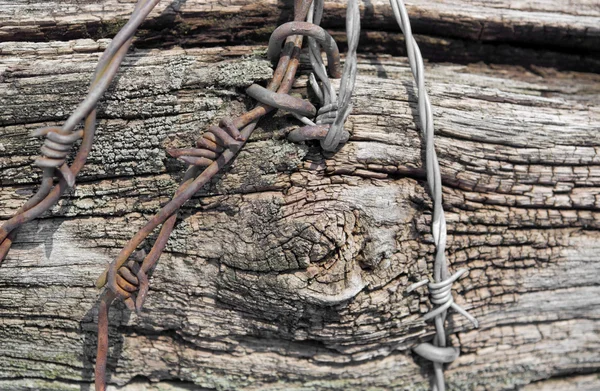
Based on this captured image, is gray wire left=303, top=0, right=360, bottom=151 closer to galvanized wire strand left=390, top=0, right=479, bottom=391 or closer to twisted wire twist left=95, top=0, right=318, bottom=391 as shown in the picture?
twisted wire twist left=95, top=0, right=318, bottom=391

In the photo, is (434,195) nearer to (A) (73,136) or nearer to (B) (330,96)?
(B) (330,96)

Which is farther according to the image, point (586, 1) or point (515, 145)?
point (586, 1)

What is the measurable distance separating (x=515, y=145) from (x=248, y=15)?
3.72 ft

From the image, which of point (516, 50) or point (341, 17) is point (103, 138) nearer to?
point (341, 17)

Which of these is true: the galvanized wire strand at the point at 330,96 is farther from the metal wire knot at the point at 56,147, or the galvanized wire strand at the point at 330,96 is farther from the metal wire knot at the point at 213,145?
the metal wire knot at the point at 56,147

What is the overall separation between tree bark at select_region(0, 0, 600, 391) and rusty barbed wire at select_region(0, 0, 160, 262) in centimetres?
16

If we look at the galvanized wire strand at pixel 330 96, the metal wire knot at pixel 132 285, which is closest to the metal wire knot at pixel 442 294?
the galvanized wire strand at pixel 330 96

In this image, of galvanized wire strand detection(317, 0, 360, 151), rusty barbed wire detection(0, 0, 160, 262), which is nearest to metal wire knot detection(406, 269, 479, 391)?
galvanized wire strand detection(317, 0, 360, 151)

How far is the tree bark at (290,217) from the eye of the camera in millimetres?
1639

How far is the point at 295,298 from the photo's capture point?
5.26 ft

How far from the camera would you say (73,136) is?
56.8 inches

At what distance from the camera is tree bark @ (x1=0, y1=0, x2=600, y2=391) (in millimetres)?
1639

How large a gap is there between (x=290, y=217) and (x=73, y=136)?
0.71 metres


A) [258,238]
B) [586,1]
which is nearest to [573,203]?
[586,1]
